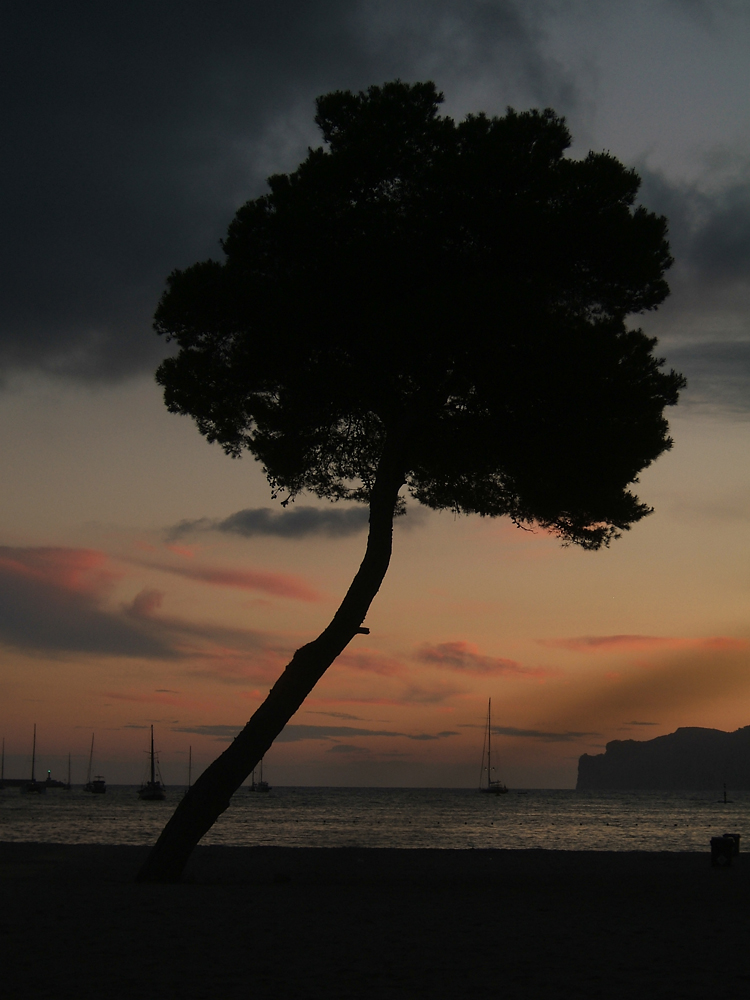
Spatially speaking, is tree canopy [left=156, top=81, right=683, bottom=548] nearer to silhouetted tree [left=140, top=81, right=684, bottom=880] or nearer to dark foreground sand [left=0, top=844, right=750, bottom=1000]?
silhouetted tree [left=140, top=81, right=684, bottom=880]

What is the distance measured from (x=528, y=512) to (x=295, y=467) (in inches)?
164

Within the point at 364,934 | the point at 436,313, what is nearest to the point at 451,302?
the point at 436,313

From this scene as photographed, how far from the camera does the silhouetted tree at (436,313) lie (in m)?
13.5

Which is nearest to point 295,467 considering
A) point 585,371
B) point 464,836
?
point 585,371

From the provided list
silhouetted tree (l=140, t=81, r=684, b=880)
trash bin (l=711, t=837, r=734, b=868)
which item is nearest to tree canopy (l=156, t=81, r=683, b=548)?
silhouetted tree (l=140, t=81, r=684, b=880)

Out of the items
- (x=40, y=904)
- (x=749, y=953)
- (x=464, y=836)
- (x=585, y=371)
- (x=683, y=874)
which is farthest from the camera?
(x=464, y=836)

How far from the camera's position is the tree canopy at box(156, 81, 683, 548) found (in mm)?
13680

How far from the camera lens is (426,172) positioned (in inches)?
560

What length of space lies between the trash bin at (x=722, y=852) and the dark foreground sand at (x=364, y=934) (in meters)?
2.13

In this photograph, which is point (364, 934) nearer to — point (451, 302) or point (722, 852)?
point (451, 302)

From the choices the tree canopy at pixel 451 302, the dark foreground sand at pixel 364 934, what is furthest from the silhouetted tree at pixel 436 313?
the dark foreground sand at pixel 364 934

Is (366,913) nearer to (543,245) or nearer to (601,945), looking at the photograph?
(601,945)

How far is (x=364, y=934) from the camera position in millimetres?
9328

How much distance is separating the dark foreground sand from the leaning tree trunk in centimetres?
64
